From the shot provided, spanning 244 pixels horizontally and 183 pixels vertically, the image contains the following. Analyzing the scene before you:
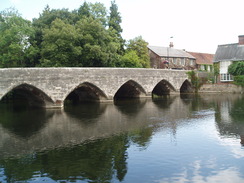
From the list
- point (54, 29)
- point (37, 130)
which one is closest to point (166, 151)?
point (37, 130)

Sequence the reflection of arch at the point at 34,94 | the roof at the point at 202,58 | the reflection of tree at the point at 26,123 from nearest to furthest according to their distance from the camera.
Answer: the reflection of tree at the point at 26,123 < the reflection of arch at the point at 34,94 < the roof at the point at 202,58

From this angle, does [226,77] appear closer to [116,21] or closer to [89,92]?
[116,21]

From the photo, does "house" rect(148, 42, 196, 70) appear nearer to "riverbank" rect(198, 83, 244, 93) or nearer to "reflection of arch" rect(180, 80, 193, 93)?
"reflection of arch" rect(180, 80, 193, 93)

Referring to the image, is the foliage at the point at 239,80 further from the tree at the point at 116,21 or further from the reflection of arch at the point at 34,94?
the reflection of arch at the point at 34,94

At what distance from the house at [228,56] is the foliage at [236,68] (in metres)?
1.37

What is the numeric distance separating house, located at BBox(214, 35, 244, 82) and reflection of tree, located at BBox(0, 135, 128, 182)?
36.9 meters

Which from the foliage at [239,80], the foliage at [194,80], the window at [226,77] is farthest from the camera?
the window at [226,77]

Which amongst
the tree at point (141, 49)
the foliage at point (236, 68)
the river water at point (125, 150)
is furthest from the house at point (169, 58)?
the river water at point (125, 150)

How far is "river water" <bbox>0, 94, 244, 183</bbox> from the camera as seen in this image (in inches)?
379

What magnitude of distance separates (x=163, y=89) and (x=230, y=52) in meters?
13.5

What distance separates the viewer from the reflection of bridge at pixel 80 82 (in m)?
23.8

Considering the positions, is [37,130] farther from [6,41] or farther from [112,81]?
[6,41]

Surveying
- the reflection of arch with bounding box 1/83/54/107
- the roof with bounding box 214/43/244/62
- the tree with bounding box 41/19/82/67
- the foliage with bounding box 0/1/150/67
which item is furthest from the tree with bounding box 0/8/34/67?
the roof with bounding box 214/43/244/62

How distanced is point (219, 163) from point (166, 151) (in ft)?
7.77
